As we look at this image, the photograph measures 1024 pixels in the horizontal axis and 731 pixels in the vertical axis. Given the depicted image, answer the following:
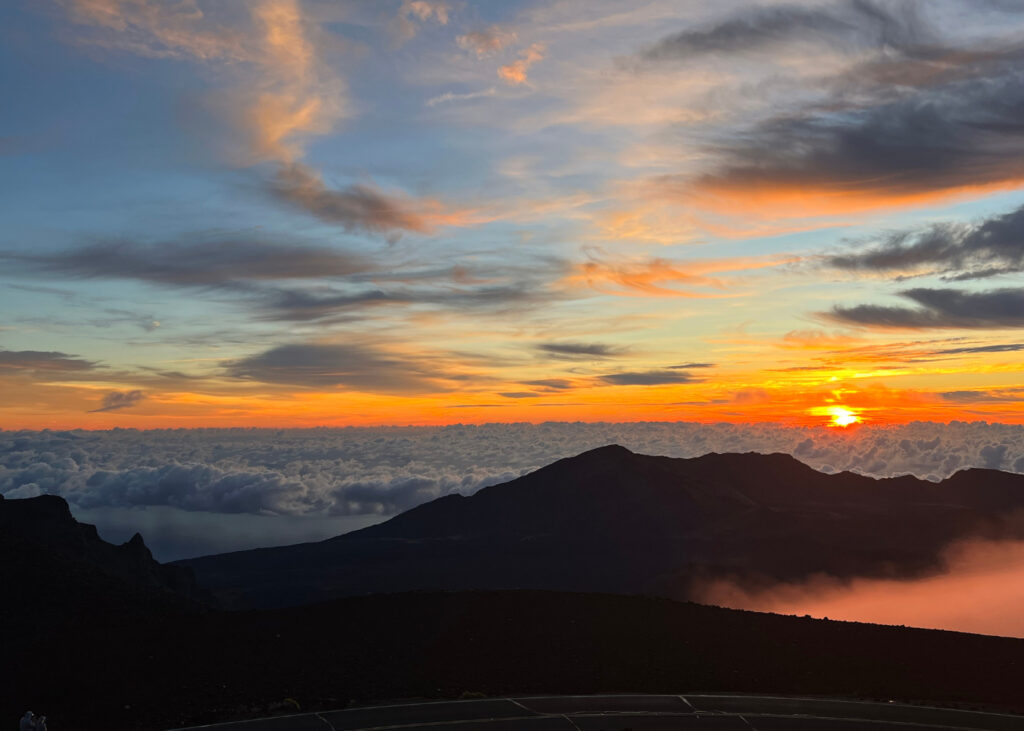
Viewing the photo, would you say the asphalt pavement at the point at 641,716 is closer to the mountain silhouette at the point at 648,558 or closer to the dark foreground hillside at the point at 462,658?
the dark foreground hillside at the point at 462,658

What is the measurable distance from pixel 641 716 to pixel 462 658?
10.9 metres

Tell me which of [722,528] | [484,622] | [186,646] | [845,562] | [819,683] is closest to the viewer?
[819,683]

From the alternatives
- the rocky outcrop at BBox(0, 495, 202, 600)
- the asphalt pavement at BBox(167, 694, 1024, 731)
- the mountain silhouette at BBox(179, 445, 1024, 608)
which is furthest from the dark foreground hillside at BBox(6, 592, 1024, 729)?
the mountain silhouette at BBox(179, 445, 1024, 608)

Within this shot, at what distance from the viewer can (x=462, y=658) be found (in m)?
38.9

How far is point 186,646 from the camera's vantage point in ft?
131

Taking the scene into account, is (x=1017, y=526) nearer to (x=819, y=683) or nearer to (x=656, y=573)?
(x=656, y=573)

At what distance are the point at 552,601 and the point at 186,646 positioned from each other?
18693 millimetres

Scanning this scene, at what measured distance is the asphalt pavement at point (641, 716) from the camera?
28.9 metres

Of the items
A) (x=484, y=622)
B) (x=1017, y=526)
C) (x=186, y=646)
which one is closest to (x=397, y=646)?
(x=484, y=622)

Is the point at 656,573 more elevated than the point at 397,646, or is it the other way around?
the point at 397,646

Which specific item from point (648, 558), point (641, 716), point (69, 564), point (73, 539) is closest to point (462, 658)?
point (641, 716)

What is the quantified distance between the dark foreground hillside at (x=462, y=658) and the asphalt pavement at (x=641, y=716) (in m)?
1.73

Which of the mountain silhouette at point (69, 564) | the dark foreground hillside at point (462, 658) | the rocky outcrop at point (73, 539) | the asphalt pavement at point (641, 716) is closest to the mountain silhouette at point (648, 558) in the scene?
the mountain silhouette at point (69, 564)

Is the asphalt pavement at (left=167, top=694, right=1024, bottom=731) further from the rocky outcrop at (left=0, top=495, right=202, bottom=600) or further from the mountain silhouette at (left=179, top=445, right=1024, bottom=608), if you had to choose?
the mountain silhouette at (left=179, top=445, right=1024, bottom=608)
